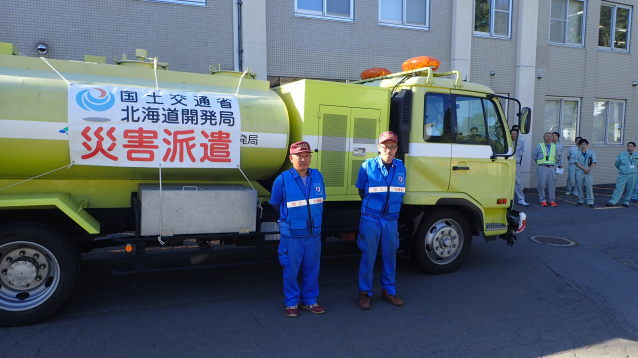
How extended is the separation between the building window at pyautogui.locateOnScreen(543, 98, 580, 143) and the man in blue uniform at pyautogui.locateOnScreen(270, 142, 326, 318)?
39.2 ft

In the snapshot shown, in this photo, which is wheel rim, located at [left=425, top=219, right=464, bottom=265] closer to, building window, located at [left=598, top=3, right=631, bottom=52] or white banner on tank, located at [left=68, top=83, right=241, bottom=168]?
white banner on tank, located at [left=68, top=83, right=241, bottom=168]

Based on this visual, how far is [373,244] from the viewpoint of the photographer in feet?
15.3

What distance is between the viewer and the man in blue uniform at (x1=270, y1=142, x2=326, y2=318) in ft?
14.2

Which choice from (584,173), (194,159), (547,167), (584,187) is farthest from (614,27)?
(194,159)

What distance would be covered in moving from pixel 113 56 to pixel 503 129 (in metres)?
7.45

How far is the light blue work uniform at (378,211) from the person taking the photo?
4.59 meters

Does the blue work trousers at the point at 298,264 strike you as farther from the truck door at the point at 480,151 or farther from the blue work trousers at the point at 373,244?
the truck door at the point at 480,151

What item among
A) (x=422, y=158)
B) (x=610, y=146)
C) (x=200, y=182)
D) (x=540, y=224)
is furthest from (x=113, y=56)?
(x=610, y=146)

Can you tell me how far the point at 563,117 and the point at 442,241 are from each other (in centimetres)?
1097

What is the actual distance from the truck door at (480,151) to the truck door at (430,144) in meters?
0.12

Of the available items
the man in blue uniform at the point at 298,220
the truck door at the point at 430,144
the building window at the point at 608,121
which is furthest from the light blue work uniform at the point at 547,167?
the man in blue uniform at the point at 298,220

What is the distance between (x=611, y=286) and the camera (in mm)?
5551

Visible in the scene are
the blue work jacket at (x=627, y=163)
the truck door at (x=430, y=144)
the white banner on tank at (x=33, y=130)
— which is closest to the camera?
the white banner on tank at (x=33, y=130)

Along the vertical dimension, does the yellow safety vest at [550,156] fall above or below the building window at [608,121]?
below
